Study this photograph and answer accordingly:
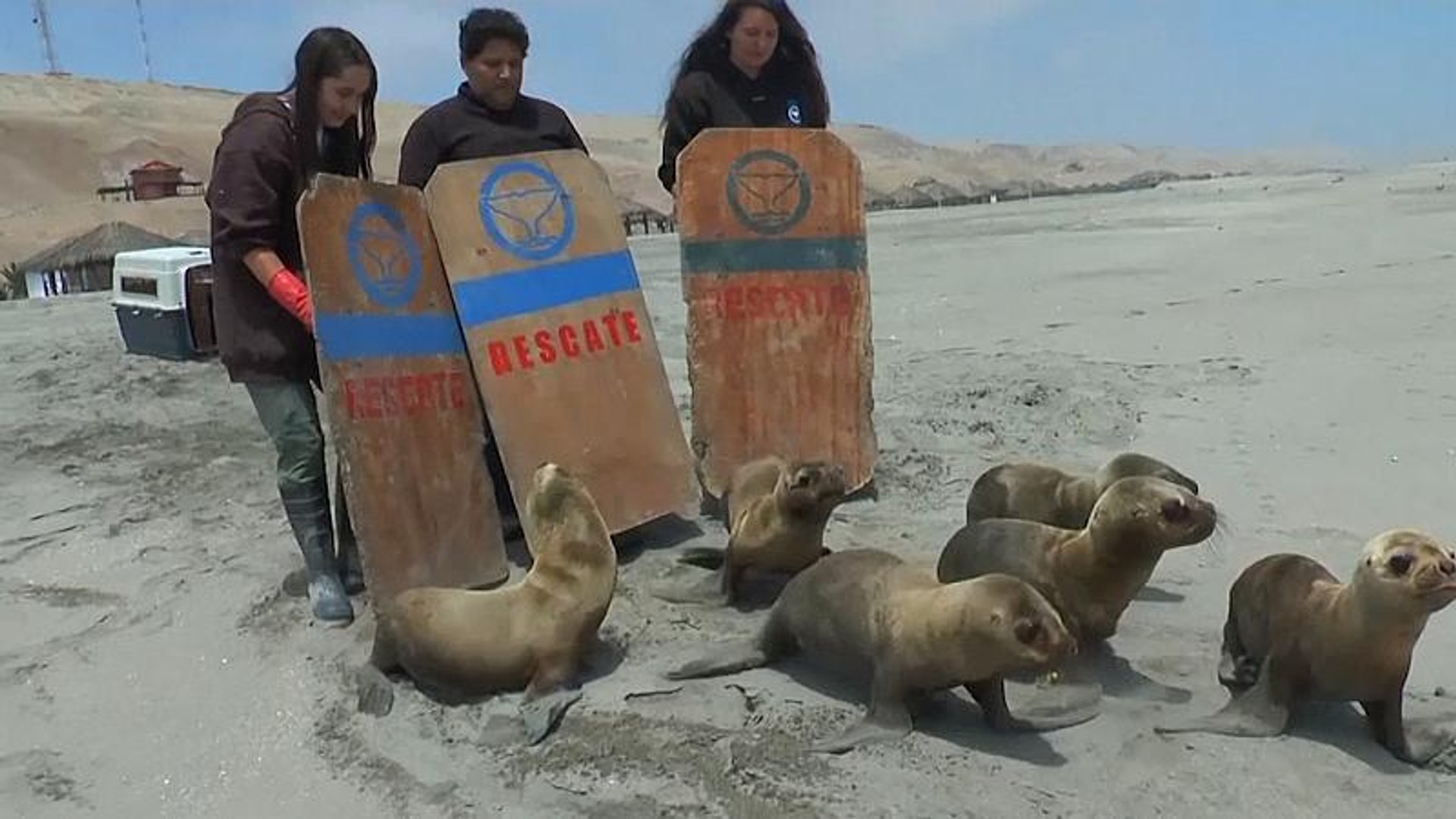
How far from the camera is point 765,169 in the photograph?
5.53 meters

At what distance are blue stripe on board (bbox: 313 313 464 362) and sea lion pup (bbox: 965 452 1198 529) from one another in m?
2.02

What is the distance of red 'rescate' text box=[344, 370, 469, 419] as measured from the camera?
4363 millimetres

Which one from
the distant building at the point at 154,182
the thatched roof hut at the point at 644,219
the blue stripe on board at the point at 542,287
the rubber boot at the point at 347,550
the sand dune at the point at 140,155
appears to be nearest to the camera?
the rubber boot at the point at 347,550

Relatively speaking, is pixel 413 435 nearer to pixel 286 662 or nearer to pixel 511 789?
pixel 286 662

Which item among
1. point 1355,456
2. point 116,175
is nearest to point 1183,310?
point 1355,456

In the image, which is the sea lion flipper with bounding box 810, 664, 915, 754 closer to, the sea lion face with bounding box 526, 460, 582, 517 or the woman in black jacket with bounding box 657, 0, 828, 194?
the sea lion face with bounding box 526, 460, 582, 517

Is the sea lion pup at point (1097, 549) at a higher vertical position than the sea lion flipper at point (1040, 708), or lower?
higher

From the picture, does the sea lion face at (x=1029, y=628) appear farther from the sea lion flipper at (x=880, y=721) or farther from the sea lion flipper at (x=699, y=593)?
the sea lion flipper at (x=699, y=593)

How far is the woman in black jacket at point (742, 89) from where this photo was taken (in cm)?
554

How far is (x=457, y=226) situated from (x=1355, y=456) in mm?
4080

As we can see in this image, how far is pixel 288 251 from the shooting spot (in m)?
4.47

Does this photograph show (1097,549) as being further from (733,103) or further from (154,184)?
(154,184)

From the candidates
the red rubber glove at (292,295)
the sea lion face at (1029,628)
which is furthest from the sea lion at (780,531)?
the red rubber glove at (292,295)

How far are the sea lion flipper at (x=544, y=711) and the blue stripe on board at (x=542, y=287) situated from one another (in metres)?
1.67
